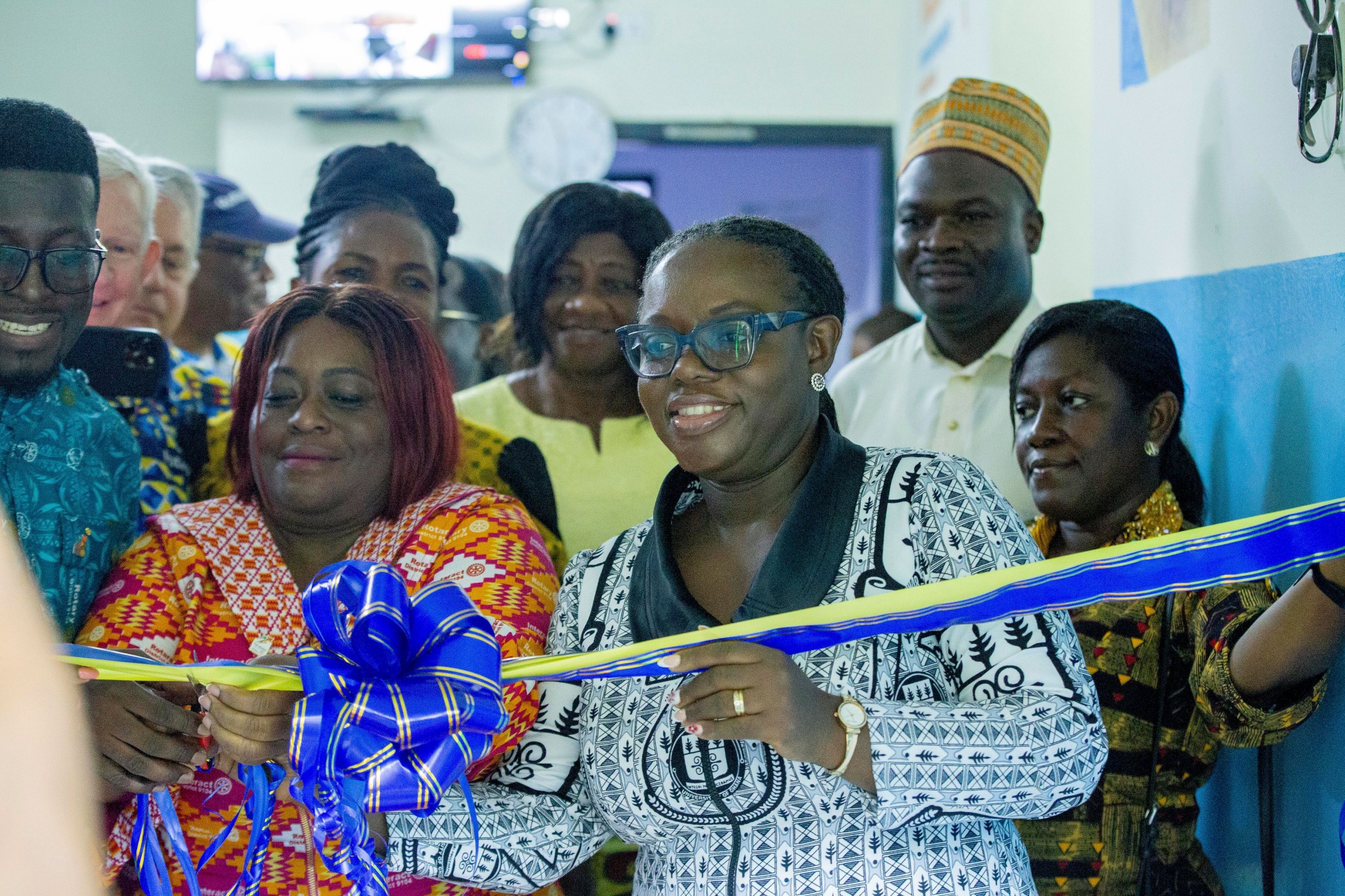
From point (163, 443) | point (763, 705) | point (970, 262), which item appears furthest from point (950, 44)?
point (763, 705)

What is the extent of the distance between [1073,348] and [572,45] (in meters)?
6.72

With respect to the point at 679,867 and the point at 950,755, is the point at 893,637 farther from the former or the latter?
the point at 679,867

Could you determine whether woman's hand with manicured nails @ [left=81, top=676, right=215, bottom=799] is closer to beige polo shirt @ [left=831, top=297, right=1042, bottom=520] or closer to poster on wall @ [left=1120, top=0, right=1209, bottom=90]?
beige polo shirt @ [left=831, top=297, right=1042, bottom=520]

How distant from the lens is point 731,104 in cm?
872

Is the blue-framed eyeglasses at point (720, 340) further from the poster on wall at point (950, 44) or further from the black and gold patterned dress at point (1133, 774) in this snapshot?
the poster on wall at point (950, 44)

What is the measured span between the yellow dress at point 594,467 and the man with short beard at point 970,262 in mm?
664

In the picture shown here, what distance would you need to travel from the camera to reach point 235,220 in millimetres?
5074

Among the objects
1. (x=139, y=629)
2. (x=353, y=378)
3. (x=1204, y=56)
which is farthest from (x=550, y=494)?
(x=1204, y=56)

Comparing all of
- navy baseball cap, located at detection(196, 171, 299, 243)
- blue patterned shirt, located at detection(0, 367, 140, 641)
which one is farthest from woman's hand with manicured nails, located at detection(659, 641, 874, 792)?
navy baseball cap, located at detection(196, 171, 299, 243)

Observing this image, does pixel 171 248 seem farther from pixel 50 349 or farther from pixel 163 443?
pixel 50 349

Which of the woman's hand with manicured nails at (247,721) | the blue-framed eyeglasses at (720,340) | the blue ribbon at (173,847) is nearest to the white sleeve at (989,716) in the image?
the blue-framed eyeglasses at (720,340)

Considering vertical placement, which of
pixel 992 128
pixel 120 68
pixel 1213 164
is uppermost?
pixel 120 68

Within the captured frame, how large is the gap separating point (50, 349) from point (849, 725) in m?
1.63

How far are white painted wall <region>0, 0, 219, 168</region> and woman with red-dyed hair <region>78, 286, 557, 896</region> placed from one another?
680 cm
